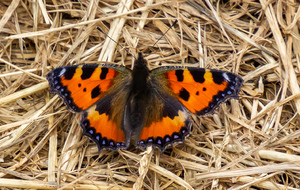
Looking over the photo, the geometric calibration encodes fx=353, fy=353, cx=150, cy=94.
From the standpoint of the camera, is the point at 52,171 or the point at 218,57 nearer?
the point at 52,171

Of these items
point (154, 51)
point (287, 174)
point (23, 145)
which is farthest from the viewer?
point (154, 51)

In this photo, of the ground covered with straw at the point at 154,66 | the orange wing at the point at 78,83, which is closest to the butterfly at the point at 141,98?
the orange wing at the point at 78,83

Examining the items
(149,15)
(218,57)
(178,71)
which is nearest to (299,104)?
(218,57)

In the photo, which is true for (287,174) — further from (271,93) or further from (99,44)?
(99,44)

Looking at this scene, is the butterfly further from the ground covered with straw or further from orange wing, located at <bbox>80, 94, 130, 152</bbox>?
the ground covered with straw

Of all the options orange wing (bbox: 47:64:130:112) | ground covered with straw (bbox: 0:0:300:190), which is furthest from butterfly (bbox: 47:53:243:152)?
ground covered with straw (bbox: 0:0:300:190)

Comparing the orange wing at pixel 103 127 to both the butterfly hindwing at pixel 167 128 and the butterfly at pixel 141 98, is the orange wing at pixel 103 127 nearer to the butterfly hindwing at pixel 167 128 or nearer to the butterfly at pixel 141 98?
the butterfly at pixel 141 98

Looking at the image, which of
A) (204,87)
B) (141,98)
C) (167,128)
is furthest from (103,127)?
(204,87)
